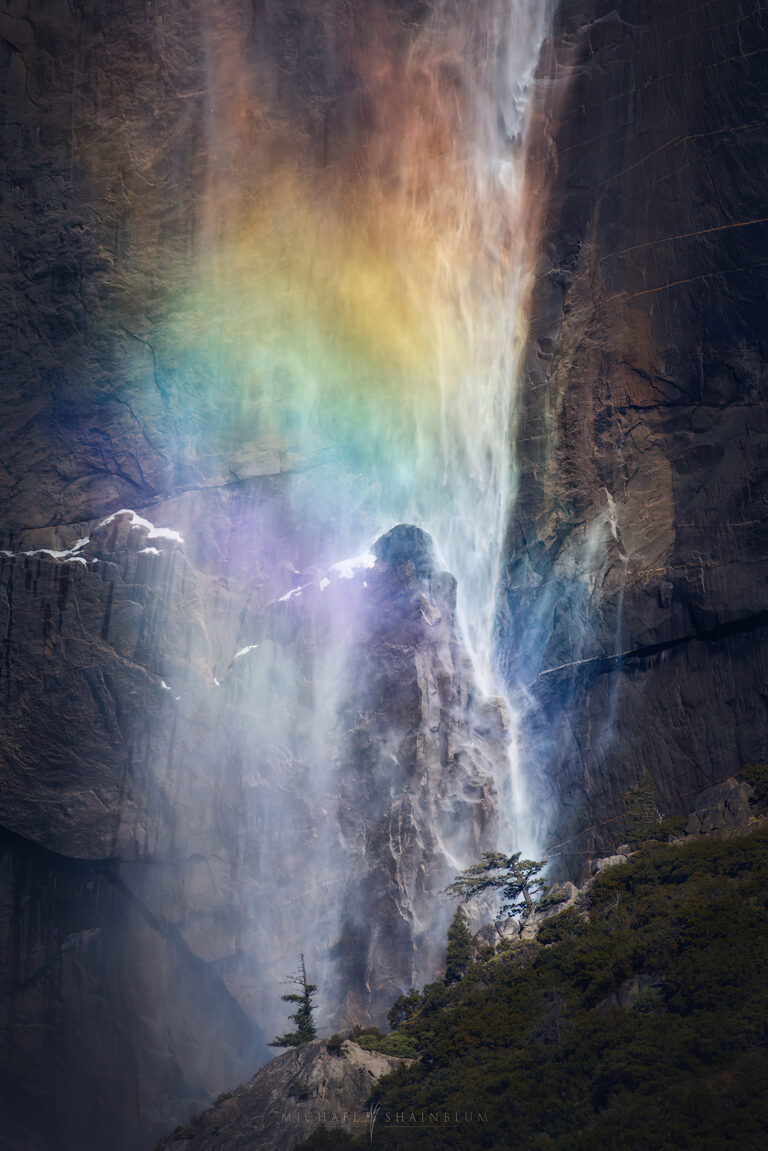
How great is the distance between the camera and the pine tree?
3962cm

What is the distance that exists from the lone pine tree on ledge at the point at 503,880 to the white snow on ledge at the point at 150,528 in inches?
718

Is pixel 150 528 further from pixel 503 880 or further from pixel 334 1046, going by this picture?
pixel 334 1046

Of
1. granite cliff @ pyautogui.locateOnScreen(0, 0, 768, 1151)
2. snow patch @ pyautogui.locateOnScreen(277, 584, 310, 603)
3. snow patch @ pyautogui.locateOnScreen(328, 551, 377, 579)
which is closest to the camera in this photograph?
granite cliff @ pyautogui.locateOnScreen(0, 0, 768, 1151)

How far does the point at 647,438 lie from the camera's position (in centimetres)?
4622

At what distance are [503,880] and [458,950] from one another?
302cm

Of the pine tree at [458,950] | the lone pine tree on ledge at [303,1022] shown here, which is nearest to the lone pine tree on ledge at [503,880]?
the pine tree at [458,950]

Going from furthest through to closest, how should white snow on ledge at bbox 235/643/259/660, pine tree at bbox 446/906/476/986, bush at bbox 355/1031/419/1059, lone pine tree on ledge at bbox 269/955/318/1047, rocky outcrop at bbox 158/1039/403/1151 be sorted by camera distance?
white snow on ledge at bbox 235/643/259/660
lone pine tree on ledge at bbox 269/955/318/1047
pine tree at bbox 446/906/476/986
bush at bbox 355/1031/419/1059
rocky outcrop at bbox 158/1039/403/1151

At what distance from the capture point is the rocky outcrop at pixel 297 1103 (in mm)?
35125

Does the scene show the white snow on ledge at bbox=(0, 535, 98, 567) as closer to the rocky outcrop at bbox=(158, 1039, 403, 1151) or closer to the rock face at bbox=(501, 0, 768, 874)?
the rock face at bbox=(501, 0, 768, 874)

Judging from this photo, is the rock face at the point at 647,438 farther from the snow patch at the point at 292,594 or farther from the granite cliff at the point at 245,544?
the snow patch at the point at 292,594

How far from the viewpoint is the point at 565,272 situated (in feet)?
162

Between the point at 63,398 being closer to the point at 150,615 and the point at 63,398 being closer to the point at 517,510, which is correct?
the point at 150,615

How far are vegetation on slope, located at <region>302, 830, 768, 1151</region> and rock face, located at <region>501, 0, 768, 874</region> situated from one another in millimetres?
6509

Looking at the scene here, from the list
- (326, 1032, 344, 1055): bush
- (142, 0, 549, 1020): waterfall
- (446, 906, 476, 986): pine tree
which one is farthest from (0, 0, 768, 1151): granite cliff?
(326, 1032, 344, 1055): bush
